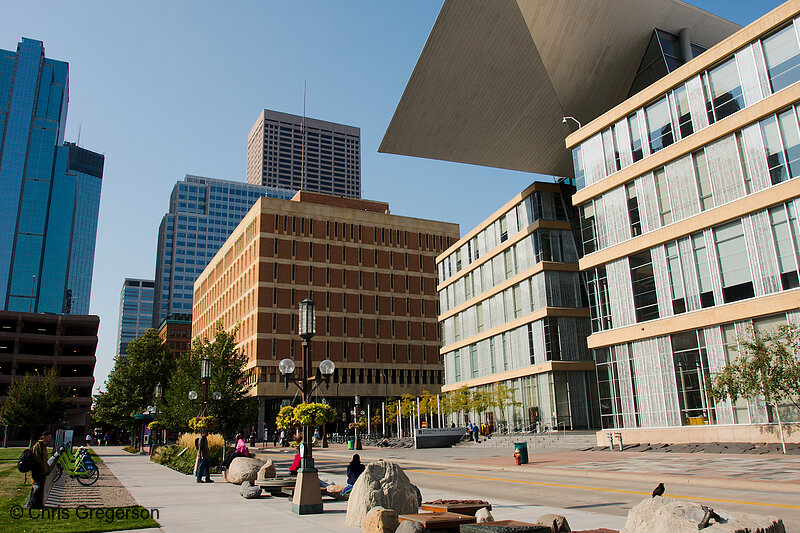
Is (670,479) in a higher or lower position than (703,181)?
lower

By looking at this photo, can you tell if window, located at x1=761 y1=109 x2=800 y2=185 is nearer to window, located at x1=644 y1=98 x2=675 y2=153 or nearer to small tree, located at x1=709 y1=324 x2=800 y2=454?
window, located at x1=644 y1=98 x2=675 y2=153

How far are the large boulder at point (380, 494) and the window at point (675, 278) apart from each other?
24642mm

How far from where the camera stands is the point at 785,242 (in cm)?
2616

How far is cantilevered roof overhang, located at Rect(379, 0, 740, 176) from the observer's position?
39.9 meters

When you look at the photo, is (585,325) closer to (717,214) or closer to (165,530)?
(717,214)

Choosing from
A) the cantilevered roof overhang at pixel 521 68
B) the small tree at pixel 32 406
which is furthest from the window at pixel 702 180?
the small tree at pixel 32 406

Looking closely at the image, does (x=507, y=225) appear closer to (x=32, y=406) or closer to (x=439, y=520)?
(x=439, y=520)

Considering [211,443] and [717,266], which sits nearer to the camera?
[211,443]

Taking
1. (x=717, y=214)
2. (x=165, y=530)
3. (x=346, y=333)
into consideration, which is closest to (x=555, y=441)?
(x=717, y=214)

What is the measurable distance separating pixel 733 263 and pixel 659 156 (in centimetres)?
761

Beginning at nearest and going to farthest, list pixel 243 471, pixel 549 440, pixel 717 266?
pixel 243 471 → pixel 717 266 → pixel 549 440

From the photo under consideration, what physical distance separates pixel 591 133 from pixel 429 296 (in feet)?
183

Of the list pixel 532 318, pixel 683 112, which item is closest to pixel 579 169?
pixel 683 112

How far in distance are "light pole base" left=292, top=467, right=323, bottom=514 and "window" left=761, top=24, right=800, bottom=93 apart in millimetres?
27420
